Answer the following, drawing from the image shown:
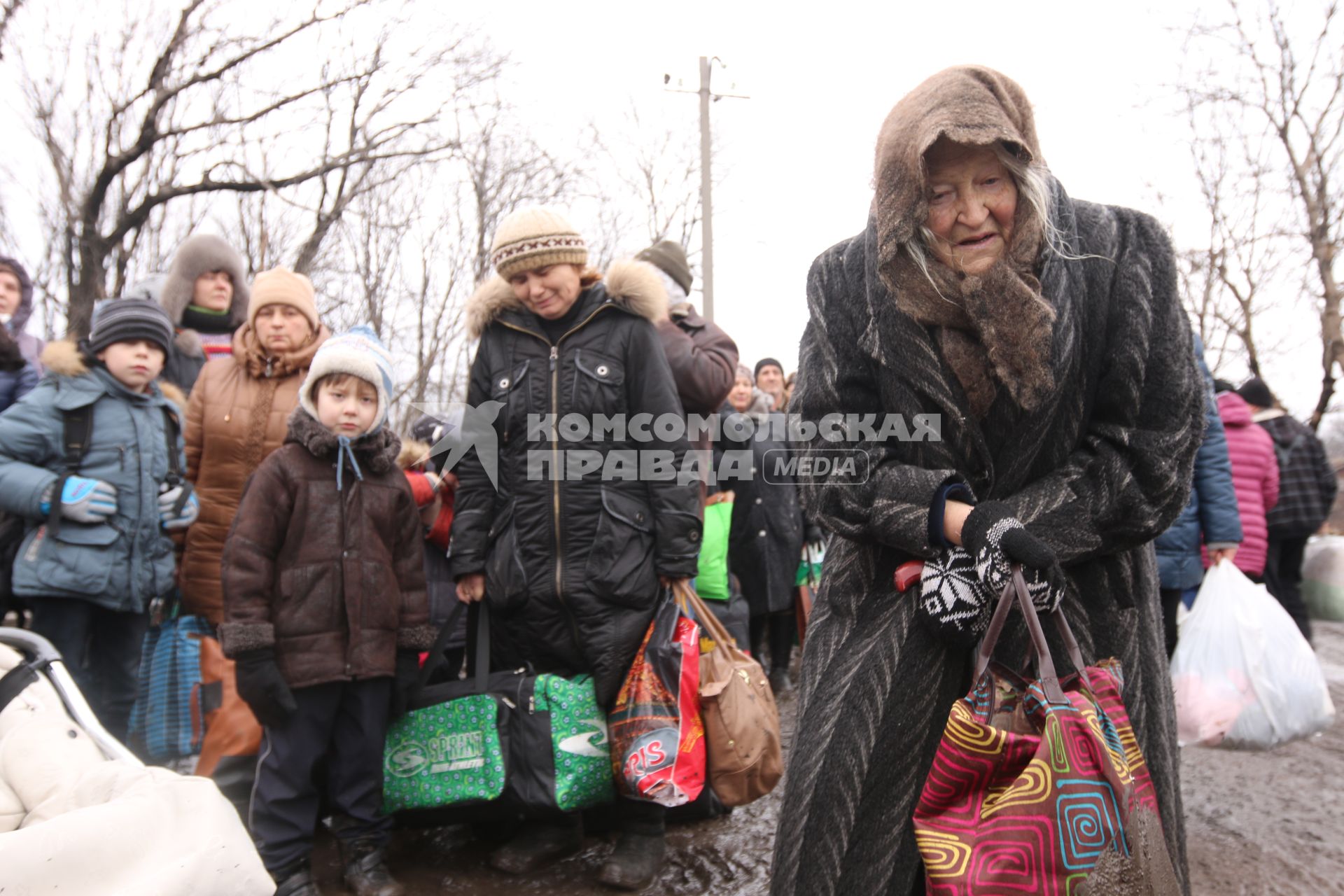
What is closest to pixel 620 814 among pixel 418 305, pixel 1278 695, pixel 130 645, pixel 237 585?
pixel 237 585

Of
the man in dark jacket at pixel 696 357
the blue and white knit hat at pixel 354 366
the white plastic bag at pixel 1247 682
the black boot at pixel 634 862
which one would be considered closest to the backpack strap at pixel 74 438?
the blue and white knit hat at pixel 354 366

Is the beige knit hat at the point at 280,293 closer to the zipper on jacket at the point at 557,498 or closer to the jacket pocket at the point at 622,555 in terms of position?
the zipper on jacket at the point at 557,498

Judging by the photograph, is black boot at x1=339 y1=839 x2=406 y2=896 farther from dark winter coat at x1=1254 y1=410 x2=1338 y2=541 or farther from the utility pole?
the utility pole

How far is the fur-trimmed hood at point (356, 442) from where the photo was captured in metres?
3.03

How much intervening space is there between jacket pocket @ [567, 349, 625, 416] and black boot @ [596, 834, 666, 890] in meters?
1.42

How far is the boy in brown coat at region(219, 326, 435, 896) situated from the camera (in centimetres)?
284

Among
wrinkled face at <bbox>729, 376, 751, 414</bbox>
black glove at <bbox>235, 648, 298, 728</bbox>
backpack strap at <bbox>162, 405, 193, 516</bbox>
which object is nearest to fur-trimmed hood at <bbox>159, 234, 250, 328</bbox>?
backpack strap at <bbox>162, 405, 193, 516</bbox>

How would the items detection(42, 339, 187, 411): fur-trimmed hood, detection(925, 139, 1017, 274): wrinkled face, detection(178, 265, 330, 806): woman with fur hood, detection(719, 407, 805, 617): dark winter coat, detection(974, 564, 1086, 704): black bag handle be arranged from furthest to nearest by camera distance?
detection(719, 407, 805, 617): dark winter coat → detection(178, 265, 330, 806): woman with fur hood → detection(42, 339, 187, 411): fur-trimmed hood → detection(925, 139, 1017, 274): wrinkled face → detection(974, 564, 1086, 704): black bag handle

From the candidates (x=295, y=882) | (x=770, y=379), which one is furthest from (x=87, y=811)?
(x=770, y=379)

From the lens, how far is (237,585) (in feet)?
9.23

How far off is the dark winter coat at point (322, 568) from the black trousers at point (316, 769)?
0.11 metres

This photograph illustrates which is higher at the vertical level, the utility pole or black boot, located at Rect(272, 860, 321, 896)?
the utility pole

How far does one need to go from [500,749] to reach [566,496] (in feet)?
2.76

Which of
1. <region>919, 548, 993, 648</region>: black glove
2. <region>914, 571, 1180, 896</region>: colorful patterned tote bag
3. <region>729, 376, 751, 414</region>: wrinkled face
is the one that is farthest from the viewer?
<region>729, 376, 751, 414</region>: wrinkled face
